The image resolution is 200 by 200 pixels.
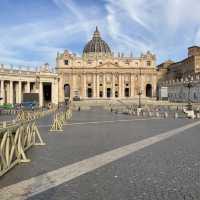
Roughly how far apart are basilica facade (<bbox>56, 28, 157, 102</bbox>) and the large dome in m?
4.23

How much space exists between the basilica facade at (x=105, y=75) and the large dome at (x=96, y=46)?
4.23m

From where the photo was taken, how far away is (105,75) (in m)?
137

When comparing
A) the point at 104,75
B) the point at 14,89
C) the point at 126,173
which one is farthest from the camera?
the point at 104,75

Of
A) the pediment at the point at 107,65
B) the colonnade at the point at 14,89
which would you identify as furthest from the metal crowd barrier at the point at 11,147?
the pediment at the point at 107,65

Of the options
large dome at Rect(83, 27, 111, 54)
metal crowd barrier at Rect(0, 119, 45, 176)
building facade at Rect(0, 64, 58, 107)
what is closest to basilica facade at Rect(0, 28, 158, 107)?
large dome at Rect(83, 27, 111, 54)

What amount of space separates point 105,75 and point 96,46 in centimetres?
1824

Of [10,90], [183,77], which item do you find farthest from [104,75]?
[10,90]

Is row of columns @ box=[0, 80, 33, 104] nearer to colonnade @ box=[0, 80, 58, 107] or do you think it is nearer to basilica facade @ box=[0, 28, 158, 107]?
colonnade @ box=[0, 80, 58, 107]

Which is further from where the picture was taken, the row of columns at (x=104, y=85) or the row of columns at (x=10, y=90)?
the row of columns at (x=104, y=85)

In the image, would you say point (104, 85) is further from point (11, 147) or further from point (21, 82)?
point (11, 147)

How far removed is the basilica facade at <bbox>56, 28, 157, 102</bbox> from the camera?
135m

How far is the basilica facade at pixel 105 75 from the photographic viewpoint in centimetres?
13488

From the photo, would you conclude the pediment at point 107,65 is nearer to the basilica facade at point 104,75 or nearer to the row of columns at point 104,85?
the basilica facade at point 104,75

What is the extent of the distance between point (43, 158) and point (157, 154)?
4.22 m
